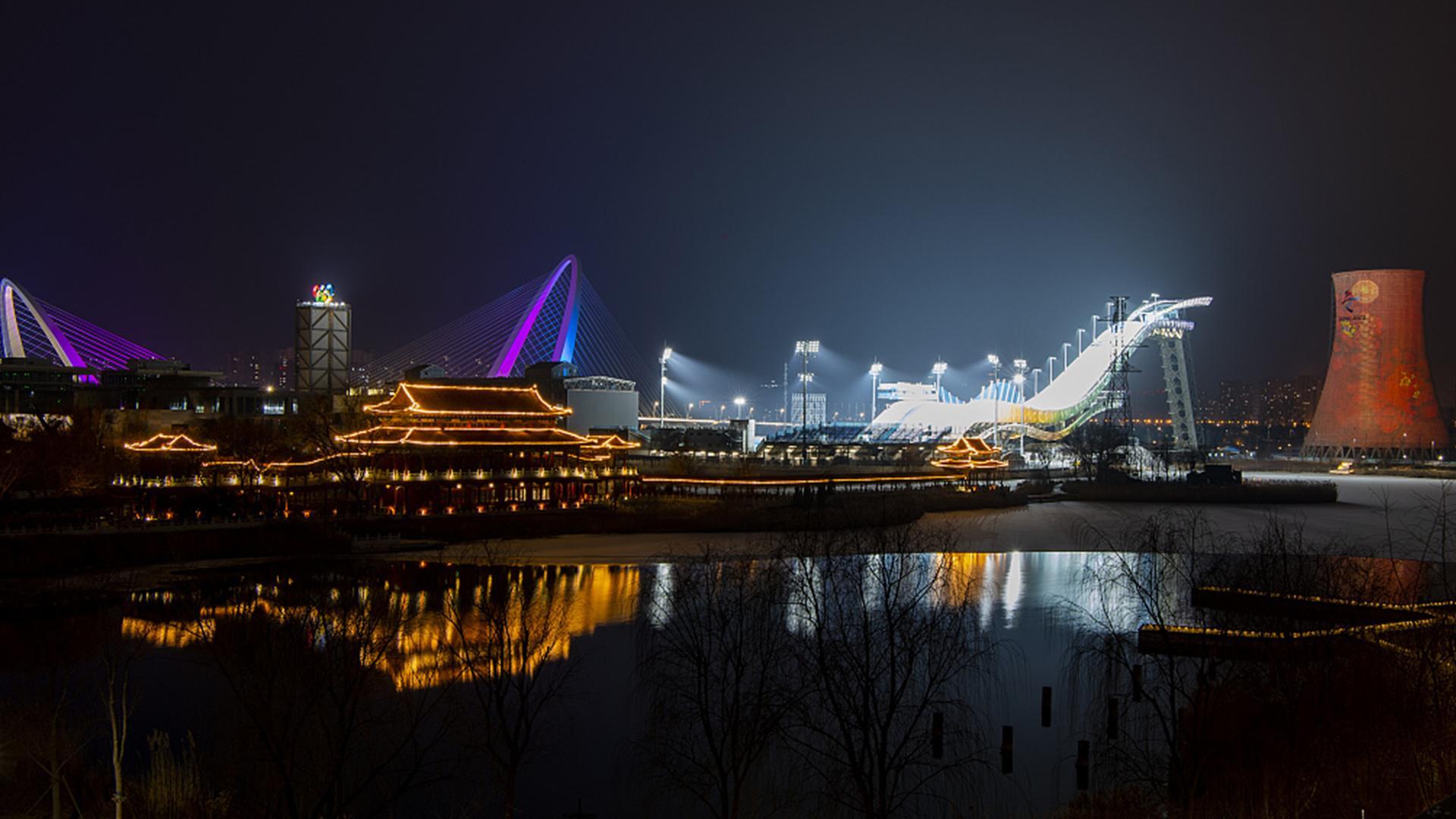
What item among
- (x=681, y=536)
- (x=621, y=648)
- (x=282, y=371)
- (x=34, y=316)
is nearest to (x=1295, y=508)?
(x=681, y=536)

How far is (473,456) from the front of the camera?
31.0m

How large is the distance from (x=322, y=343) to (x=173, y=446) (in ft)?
94.8

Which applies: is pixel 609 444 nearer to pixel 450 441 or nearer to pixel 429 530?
pixel 450 441

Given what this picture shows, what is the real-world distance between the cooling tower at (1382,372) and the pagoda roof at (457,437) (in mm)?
45749

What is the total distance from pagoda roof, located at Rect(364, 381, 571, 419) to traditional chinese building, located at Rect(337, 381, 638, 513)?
2cm

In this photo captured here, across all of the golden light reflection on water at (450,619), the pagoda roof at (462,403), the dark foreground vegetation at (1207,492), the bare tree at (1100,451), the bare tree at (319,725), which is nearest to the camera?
the bare tree at (319,725)

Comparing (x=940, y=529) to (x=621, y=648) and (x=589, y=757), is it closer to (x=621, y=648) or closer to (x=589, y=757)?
(x=621, y=648)

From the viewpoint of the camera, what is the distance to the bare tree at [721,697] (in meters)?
9.20

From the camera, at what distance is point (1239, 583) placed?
13633mm

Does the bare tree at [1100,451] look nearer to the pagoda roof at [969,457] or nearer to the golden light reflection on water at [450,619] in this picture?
the pagoda roof at [969,457]

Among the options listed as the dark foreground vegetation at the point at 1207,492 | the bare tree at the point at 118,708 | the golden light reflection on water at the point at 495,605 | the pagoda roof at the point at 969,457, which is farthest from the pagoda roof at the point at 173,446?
the dark foreground vegetation at the point at 1207,492

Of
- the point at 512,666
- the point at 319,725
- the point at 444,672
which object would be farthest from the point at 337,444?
the point at 319,725

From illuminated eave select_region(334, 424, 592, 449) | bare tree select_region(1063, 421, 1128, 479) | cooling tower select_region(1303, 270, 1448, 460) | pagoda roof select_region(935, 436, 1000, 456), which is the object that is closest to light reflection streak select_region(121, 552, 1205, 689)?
illuminated eave select_region(334, 424, 592, 449)

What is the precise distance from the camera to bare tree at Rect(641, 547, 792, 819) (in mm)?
9195
